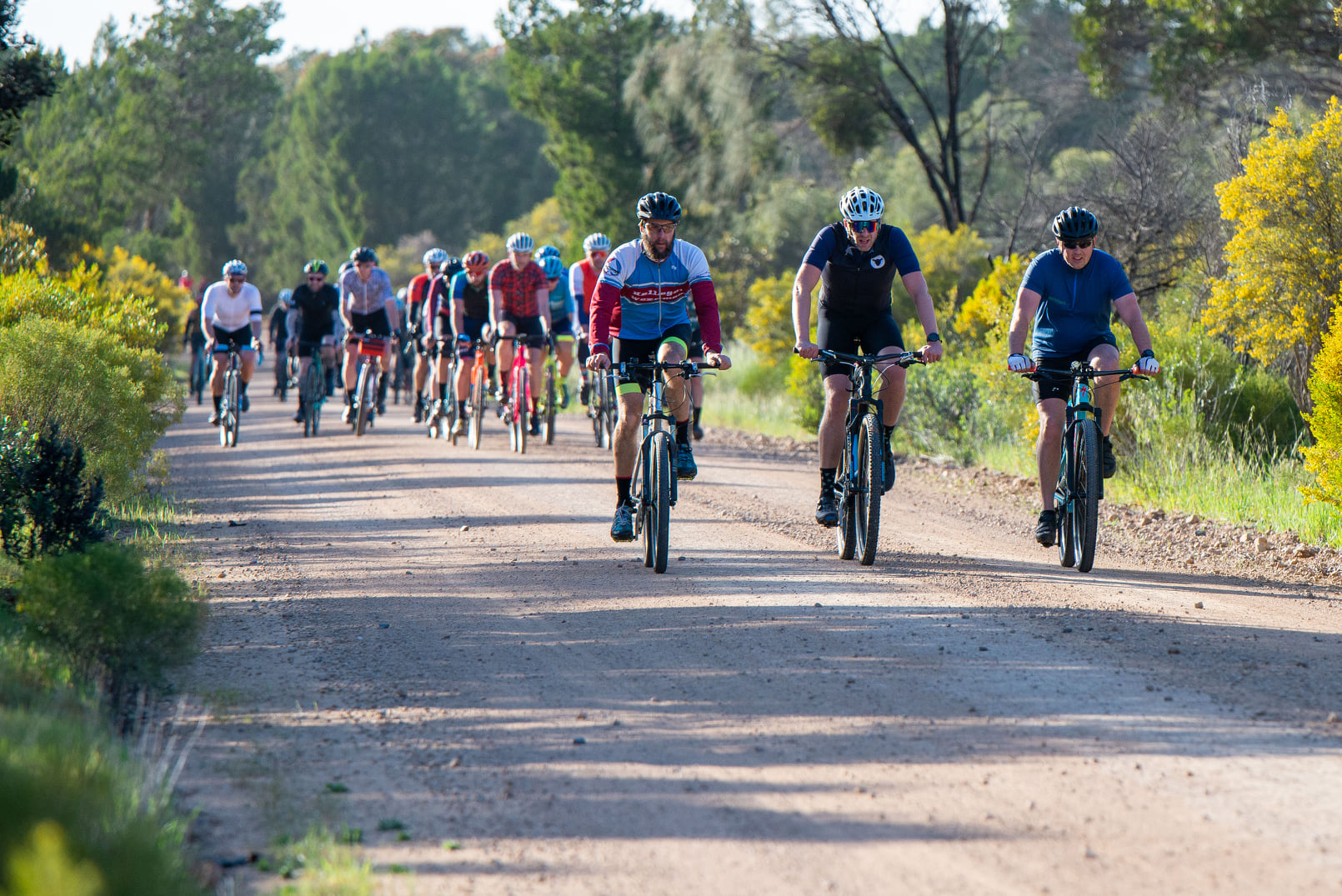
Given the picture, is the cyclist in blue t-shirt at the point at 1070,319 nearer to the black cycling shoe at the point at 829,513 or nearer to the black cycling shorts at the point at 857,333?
the black cycling shorts at the point at 857,333

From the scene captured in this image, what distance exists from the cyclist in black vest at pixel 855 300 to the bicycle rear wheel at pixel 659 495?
1.10 m

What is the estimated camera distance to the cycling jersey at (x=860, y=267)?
8.38 m

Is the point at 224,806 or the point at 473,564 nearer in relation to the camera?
the point at 224,806

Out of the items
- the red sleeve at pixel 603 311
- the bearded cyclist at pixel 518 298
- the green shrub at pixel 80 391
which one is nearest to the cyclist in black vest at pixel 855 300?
the red sleeve at pixel 603 311

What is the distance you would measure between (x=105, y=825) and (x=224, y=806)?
Answer: 1332 mm

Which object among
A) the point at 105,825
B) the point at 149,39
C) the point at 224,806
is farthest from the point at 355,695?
the point at 149,39

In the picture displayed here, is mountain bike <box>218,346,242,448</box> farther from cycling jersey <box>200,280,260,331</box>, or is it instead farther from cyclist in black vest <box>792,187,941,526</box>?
cyclist in black vest <box>792,187,941,526</box>

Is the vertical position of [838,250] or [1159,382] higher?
[838,250]

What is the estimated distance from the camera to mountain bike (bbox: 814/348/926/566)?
8.09 m

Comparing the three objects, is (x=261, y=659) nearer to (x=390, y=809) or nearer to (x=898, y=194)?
(x=390, y=809)

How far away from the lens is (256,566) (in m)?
8.71

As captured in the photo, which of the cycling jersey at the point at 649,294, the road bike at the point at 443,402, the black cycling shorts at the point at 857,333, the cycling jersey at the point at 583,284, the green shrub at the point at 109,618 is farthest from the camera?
the road bike at the point at 443,402

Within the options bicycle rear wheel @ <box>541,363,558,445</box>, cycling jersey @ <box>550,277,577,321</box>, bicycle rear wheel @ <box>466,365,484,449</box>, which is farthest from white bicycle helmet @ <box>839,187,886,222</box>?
bicycle rear wheel @ <box>466,365,484,449</box>

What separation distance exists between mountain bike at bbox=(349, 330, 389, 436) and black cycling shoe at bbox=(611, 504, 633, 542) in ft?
29.9
